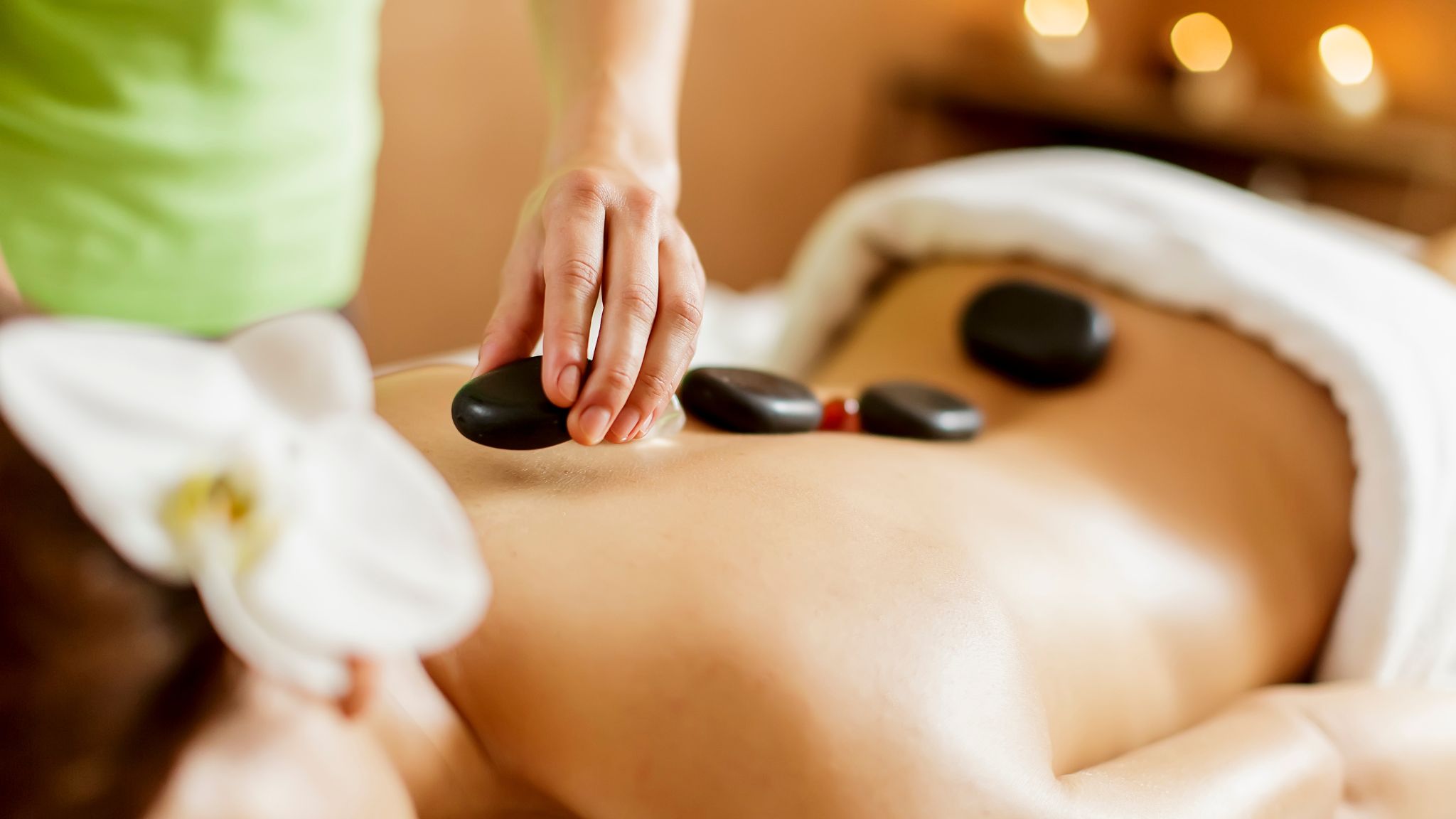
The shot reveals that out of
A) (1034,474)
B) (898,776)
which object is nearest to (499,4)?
(1034,474)

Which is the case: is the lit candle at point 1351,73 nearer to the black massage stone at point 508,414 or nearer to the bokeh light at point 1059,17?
the bokeh light at point 1059,17

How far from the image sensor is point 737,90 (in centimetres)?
285

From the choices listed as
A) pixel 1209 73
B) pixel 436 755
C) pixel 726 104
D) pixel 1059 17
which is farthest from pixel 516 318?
pixel 1059 17

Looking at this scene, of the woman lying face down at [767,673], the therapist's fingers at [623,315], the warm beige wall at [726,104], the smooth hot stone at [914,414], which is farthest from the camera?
the warm beige wall at [726,104]

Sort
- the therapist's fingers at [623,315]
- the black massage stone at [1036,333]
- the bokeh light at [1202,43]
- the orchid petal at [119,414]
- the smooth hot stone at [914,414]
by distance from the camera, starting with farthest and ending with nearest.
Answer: the bokeh light at [1202,43] → the black massage stone at [1036,333] → the smooth hot stone at [914,414] → the therapist's fingers at [623,315] → the orchid petal at [119,414]

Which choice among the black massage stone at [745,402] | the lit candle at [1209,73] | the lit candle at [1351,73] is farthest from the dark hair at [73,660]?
the lit candle at [1351,73]

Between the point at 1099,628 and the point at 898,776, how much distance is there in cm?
31

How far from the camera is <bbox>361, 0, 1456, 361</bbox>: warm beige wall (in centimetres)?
230

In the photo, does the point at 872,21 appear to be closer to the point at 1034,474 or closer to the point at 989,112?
the point at 989,112

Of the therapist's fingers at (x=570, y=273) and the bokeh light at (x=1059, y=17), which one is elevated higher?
the bokeh light at (x=1059, y=17)

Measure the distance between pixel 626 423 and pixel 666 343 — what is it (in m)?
0.05

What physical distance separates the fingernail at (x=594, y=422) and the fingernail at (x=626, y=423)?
0.12ft

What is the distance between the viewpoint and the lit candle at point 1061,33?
10.3 feet

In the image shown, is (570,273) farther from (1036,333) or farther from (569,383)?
(1036,333)
